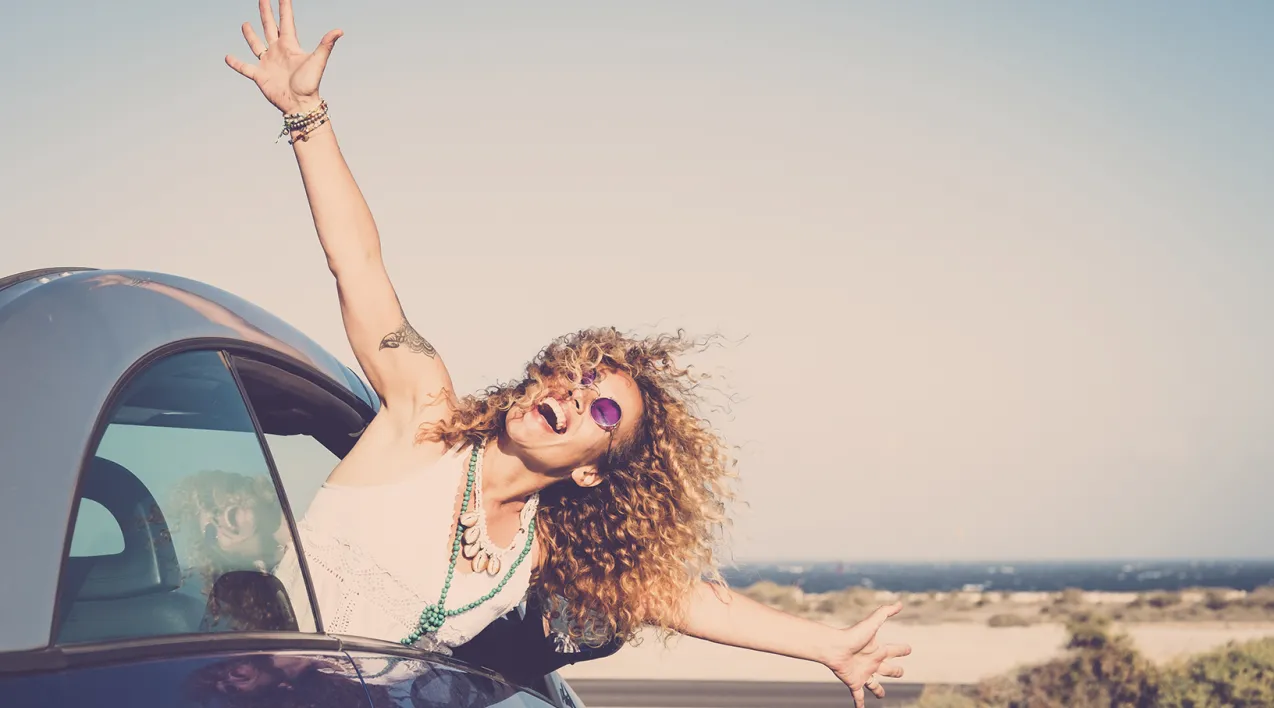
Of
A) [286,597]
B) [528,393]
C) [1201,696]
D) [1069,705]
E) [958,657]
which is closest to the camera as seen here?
[286,597]

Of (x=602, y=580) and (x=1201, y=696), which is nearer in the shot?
(x=602, y=580)

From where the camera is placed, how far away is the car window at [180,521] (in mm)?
1682

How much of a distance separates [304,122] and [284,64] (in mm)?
205

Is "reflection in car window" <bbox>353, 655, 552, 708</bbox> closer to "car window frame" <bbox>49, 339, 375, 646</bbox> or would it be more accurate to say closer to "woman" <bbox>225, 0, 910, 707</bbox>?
"car window frame" <bbox>49, 339, 375, 646</bbox>

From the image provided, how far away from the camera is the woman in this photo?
2.82 m

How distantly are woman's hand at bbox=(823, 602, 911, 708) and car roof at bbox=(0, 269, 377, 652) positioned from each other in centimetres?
212

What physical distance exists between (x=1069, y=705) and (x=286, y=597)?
1268 centimetres

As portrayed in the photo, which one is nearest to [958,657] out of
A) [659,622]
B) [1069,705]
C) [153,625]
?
[1069,705]

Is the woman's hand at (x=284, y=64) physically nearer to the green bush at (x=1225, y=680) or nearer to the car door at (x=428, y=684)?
the car door at (x=428, y=684)

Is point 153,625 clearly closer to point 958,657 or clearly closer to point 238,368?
point 238,368

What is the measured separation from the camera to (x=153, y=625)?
5.68ft

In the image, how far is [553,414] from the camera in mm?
3242

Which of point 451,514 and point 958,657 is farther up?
point 451,514

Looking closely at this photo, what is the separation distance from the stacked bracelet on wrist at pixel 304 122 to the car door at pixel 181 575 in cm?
94
